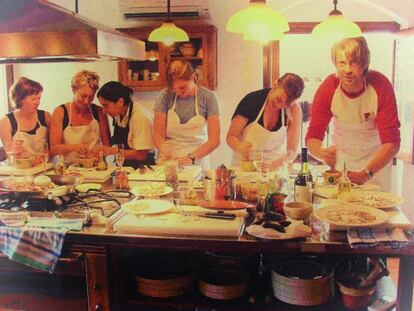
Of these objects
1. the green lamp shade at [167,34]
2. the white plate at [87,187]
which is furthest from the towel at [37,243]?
the green lamp shade at [167,34]

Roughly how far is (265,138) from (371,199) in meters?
1.41

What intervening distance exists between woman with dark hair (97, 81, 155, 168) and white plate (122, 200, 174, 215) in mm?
1349

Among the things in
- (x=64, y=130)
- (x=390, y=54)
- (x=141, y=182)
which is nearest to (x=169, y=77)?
(x=64, y=130)

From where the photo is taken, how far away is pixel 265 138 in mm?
3719

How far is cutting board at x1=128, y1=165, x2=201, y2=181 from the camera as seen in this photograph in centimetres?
294

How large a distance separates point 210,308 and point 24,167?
1702 millimetres

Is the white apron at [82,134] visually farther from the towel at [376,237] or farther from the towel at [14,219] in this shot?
the towel at [376,237]

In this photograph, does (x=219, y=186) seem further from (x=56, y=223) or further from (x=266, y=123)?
(x=266, y=123)

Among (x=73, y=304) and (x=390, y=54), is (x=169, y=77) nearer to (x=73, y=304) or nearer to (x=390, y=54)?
(x=73, y=304)

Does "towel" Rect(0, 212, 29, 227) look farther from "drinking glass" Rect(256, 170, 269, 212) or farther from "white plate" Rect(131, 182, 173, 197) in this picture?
"drinking glass" Rect(256, 170, 269, 212)

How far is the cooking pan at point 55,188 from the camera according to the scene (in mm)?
2438

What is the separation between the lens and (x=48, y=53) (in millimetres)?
2098

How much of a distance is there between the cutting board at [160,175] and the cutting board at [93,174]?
150 millimetres

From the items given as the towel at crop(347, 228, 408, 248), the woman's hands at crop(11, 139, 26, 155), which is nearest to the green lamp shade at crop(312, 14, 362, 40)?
the towel at crop(347, 228, 408, 248)
